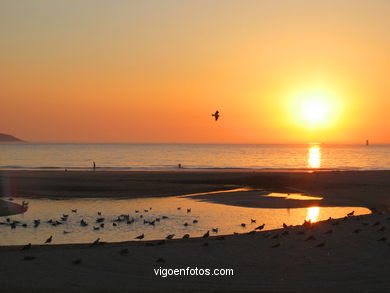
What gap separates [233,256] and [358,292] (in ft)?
17.2

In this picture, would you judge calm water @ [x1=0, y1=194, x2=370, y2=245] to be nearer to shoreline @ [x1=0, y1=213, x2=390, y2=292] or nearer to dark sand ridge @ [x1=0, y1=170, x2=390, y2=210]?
shoreline @ [x1=0, y1=213, x2=390, y2=292]

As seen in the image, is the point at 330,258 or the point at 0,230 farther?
the point at 0,230

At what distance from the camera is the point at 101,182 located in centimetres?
5153

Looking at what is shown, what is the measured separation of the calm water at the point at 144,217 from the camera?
22609mm

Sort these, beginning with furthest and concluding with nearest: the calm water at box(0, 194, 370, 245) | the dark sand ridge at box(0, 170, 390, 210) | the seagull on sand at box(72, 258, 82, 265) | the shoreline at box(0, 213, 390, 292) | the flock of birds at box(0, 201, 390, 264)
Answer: the dark sand ridge at box(0, 170, 390, 210)
the calm water at box(0, 194, 370, 245)
the flock of birds at box(0, 201, 390, 264)
the seagull on sand at box(72, 258, 82, 265)
the shoreline at box(0, 213, 390, 292)

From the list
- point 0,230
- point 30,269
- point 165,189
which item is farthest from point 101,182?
point 30,269

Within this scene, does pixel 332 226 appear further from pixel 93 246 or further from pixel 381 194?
pixel 381 194

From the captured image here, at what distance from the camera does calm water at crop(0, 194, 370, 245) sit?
890 inches

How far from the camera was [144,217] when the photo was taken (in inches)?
1115

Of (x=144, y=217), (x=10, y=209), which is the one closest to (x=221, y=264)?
(x=144, y=217)

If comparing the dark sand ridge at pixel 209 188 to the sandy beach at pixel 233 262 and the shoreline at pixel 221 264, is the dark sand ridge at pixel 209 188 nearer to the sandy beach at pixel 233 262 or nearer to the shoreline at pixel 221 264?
the sandy beach at pixel 233 262

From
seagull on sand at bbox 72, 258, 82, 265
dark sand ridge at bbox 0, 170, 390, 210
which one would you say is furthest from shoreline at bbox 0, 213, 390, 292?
dark sand ridge at bbox 0, 170, 390, 210

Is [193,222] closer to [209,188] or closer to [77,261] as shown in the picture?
[77,261]

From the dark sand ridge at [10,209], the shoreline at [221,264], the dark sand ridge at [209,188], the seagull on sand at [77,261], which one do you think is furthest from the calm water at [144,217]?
the seagull on sand at [77,261]
